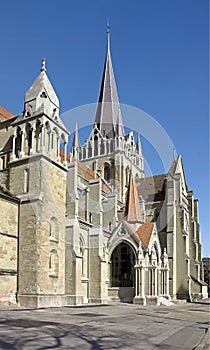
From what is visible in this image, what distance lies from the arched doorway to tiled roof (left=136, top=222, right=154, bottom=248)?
1.36 metres

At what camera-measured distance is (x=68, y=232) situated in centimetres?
2644

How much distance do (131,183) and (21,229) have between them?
17.7 m

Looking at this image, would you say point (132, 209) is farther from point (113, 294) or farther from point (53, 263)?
point (53, 263)

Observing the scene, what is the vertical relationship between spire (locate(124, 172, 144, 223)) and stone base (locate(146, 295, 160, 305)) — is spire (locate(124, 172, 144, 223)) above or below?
above

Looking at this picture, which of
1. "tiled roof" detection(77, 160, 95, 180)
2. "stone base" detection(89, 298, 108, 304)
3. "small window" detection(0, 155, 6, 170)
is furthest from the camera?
"tiled roof" detection(77, 160, 95, 180)

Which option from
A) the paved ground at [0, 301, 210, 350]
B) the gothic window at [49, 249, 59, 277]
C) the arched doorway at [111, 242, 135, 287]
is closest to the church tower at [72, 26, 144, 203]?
the arched doorway at [111, 242, 135, 287]

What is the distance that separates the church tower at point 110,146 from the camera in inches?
2176

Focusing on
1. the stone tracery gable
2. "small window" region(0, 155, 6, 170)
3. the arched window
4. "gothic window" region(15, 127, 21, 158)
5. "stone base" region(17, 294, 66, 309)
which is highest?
the arched window

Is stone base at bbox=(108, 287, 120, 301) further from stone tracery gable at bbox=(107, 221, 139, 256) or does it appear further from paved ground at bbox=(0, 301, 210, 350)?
paved ground at bbox=(0, 301, 210, 350)

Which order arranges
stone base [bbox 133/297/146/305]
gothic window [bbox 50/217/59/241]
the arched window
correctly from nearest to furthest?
gothic window [bbox 50/217/59/241] < stone base [bbox 133/297/146/305] < the arched window

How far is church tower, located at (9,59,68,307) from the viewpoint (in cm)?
2284

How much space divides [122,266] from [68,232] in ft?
28.8

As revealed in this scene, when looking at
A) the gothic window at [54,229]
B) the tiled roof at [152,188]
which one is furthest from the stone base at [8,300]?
the tiled roof at [152,188]

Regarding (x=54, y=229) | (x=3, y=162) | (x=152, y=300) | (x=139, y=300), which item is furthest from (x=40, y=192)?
(x=152, y=300)
